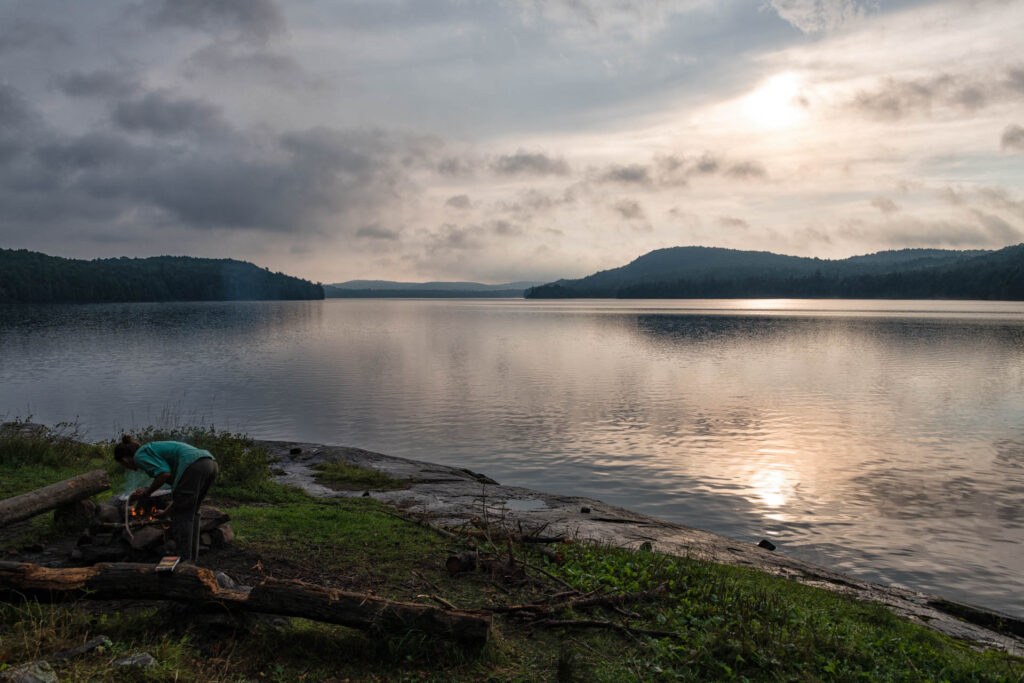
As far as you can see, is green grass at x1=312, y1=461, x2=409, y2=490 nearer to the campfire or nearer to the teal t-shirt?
the campfire

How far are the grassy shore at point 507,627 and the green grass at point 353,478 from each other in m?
5.99

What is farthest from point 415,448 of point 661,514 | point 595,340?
point 595,340

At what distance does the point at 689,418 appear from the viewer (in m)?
35.1

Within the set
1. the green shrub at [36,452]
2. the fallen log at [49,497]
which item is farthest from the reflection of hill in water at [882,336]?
the fallen log at [49,497]

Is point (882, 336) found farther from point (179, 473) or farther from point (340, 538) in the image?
point (179, 473)

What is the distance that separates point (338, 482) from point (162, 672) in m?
13.7

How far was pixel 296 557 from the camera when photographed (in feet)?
38.7

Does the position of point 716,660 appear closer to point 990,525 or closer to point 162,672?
point 162,672

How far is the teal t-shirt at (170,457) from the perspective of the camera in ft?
33.0

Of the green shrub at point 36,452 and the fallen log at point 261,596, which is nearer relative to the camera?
the fallen log at point 261,596

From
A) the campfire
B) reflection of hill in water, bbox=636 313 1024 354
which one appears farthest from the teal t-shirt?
reflection of hill in water, bbox=636 313 1024 354

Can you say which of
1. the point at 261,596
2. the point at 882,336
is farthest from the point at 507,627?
the point at 882,336

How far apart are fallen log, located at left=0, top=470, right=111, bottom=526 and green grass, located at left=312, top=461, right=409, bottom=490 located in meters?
8.22

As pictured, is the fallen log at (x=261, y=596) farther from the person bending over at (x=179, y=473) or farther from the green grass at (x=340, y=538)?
the green grass at (x=340, y=538)
